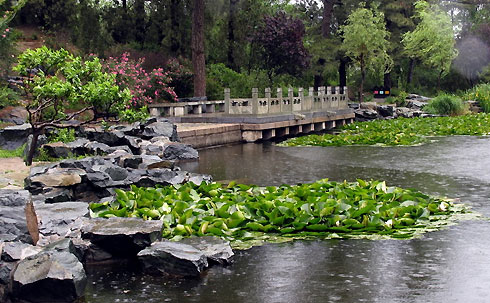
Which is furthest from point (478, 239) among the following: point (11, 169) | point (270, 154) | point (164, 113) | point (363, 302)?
point (164, 113)

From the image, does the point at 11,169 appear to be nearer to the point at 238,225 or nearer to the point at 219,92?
the point at 238,225

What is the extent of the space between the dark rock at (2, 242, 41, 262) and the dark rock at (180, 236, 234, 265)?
6.83 feet

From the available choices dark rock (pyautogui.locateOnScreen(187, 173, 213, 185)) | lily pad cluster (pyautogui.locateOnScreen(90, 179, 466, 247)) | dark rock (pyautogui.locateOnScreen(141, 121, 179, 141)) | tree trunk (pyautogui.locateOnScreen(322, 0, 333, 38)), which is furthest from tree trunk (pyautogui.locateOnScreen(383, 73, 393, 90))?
lily pad cluster (pyautogui.locateOnScreen(90, 179, 466, 247))

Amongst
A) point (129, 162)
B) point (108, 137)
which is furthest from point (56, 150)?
point (129, 162)

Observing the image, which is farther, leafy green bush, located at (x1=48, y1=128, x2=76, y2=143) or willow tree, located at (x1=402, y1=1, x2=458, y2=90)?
willow tree, located at (x1=402, y1=1, x2=458, y2=90)

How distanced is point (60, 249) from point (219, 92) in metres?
26.5

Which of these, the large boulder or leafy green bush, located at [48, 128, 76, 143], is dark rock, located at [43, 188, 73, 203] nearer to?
the large boulder

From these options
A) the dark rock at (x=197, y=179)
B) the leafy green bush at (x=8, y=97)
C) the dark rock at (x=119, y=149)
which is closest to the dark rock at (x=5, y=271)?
the dark rock at (x=197, y=179)

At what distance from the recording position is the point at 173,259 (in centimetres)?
902

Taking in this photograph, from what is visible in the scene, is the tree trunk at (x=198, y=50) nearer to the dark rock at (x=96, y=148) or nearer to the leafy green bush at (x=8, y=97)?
the leafy green bush at (x=8, y=97)

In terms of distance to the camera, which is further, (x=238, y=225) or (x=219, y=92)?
(x=219, y=92)

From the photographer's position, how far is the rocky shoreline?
805 cm

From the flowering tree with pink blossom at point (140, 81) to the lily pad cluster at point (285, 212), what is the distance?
14.0 meters

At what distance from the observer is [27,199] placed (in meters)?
9.45
